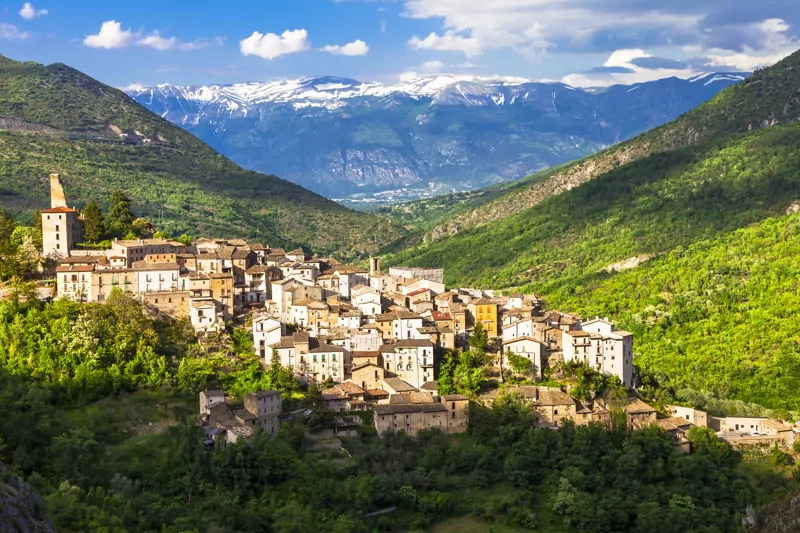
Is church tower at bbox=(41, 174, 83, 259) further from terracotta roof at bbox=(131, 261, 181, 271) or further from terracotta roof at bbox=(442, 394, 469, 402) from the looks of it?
terracotta roof at bbox=(442, 394, 469, 402)

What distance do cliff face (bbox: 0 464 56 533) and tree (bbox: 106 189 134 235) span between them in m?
41.0

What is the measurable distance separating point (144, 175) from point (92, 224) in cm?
8671

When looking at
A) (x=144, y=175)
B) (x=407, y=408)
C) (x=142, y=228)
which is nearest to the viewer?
(x=407, y=408)

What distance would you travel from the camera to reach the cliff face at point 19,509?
1083 inches

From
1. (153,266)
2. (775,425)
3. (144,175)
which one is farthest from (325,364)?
(144,175)

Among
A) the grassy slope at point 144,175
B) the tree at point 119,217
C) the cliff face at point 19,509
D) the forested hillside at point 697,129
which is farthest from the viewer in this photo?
the forested hillside at point 697,129

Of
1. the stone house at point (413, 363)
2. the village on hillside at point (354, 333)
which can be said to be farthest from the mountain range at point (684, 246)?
the stone house at point (413, 363)

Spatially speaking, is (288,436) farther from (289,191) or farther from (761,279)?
(289,191)

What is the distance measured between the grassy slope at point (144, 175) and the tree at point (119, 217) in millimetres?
38640

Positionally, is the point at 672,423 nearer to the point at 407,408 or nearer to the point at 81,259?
the point at 407,408

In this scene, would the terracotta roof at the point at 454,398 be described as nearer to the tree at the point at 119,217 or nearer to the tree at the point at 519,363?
the tree at the point at 519,363

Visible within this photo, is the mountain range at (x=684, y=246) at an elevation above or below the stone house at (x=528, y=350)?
above

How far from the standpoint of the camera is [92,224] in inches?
2640

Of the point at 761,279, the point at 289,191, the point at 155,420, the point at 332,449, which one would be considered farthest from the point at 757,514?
the point at 289,191
